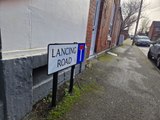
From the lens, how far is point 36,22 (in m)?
2.19

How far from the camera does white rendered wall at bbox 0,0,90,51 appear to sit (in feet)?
Answer: 5.73

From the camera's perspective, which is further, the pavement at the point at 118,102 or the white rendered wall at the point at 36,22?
the pavement at the point at 118,102

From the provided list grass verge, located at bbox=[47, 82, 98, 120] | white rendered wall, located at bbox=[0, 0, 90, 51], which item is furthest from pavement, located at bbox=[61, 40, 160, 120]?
white rendered wall, located at bbox=[0, 0, 90, 51]

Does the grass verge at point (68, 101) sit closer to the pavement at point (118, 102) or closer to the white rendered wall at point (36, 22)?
the pavement at point (118, 102)

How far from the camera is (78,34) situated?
12.9 feet

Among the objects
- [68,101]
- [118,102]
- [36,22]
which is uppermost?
[36,22]

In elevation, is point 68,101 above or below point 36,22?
below

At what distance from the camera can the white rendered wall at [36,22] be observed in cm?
175

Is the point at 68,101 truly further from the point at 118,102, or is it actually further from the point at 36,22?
the point at 36,22

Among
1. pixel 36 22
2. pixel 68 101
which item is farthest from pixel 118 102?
pixel 36 22

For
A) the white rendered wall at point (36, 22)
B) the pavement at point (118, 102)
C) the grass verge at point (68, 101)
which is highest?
the white rendered wall at point (36, 22)

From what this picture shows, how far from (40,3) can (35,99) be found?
169 centimetres

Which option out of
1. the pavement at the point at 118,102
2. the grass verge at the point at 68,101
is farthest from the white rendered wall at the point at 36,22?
the pavement at the point at 118,102

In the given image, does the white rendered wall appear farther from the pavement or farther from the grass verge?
the pavement
